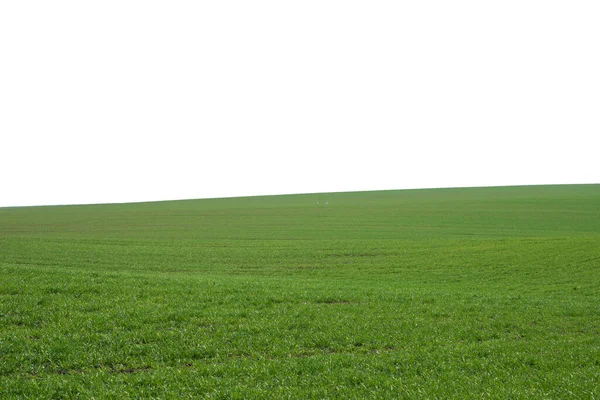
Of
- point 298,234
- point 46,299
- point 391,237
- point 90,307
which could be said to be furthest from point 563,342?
point 298,234

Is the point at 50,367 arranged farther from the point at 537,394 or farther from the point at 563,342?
the point at 563,342

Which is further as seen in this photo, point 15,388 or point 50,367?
point 50,367

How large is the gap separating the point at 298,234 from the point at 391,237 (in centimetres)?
1120

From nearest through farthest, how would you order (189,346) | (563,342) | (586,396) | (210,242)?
1. (586,396)
2. (189,346)
3. (563,342)
4. (210,242)

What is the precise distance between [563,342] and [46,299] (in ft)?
58.3

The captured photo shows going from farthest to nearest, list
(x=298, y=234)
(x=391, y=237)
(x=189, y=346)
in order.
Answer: (x=298, y=234) < (x=391, y=237) < (x=189, y=346)

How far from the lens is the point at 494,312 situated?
18.4 meters

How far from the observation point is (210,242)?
49.6m

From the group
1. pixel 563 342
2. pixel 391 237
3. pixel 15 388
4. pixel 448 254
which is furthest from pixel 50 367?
pixel 391 237

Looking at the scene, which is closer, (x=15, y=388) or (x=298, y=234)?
(x=15, y=388)

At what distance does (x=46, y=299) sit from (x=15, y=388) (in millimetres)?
7689

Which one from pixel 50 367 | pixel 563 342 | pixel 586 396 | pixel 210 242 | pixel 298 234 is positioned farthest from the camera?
pixel 298 234

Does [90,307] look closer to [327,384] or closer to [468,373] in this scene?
[327,384]

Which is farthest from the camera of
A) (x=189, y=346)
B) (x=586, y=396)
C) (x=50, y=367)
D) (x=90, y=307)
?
(x=90, y=307)
